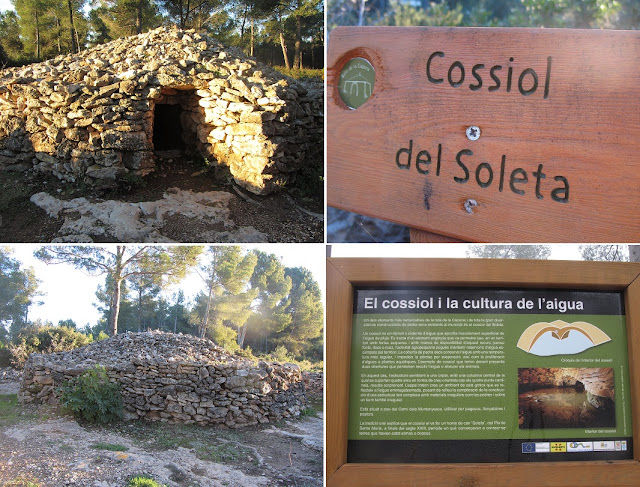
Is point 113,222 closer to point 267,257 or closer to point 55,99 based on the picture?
point 55,99

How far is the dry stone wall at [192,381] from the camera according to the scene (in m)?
4.19

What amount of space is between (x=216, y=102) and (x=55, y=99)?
1.79 m

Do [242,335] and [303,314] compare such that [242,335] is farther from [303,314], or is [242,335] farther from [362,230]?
[362,230]

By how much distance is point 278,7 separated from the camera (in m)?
6.11

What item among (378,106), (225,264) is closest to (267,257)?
(225,264)

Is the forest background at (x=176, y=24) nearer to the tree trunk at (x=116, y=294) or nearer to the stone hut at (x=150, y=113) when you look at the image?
the stone hut at (x=150, y=113)

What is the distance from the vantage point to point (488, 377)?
187 centimetres

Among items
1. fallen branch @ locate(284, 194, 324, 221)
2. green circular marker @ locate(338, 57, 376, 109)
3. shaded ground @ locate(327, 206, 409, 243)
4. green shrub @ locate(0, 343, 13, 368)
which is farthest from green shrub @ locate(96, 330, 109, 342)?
green circular marker @ locate(338, 57, 376, 109)

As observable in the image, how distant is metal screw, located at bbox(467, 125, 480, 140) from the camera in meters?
1.66

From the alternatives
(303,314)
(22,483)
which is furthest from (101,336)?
(303,314)

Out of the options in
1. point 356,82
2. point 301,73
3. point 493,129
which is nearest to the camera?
point 493,129

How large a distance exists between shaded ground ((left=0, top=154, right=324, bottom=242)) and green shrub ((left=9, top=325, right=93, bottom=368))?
3.97ft

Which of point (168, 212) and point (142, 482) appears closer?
point (142, 482)

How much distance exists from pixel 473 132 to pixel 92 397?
373 cm
